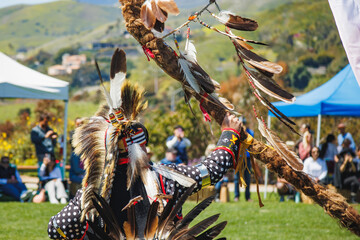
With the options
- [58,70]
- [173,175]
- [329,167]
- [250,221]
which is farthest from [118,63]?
[58,70]

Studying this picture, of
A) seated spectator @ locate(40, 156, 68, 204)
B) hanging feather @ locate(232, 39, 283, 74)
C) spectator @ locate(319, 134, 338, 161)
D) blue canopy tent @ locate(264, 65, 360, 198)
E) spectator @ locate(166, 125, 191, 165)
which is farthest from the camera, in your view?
spectator @ locate(319, 134, 338, 161)

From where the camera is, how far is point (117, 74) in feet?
7.09

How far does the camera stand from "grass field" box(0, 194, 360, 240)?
5.57 meters

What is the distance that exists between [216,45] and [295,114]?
110 feet

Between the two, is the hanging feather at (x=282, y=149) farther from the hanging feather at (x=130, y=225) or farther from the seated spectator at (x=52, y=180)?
the seated spectator at (x=52, y=180)

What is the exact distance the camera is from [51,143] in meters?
8.17

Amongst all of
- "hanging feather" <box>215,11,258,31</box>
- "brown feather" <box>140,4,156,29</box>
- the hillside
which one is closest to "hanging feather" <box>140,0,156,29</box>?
"brown feather" <box>140,4,156,29</box>

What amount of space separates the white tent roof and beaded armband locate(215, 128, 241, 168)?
21.1 ft

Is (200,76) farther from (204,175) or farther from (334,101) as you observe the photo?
(334,101)

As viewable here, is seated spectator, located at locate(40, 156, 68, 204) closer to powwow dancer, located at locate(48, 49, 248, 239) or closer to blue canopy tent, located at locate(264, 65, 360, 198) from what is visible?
blue canopy tent, located at locate(264, 65, 360, 198)

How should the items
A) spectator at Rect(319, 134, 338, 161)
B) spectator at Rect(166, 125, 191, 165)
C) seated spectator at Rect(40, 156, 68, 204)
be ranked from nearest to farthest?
seated spectator at Rect(40, 156, 68, 204) < spectator at Rect(166, 125, 191, 165) < spectator at Rect(319, 134, 338, 161)

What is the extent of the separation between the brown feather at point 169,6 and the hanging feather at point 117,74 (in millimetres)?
263

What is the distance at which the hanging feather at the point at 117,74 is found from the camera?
2.15 meters

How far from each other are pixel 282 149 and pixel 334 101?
640 centimetres
